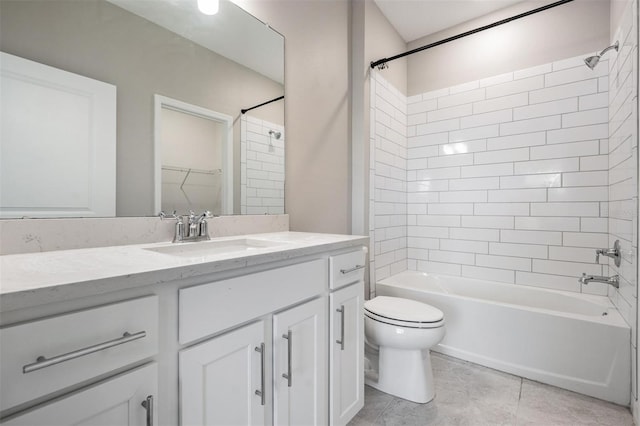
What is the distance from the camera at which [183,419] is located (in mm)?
731

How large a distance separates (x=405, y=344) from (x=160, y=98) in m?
1.69

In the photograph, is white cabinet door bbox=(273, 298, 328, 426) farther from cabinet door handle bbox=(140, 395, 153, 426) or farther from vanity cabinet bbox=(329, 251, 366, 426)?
cabinet door handle bbox=(140, 395, 153, 426)

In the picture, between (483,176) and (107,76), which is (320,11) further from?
(483,176)

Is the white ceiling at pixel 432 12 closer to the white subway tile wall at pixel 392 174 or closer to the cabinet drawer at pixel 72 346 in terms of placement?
the white subway tile wall at pixel 392 174

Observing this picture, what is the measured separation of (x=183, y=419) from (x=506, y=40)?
3130 millimetres

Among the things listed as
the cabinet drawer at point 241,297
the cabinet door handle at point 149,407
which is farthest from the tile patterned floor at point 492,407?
the cabinet door handle at point 149,407

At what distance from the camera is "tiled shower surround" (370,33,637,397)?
6.55ft

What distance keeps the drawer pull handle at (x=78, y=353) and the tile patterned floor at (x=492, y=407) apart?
1260mm

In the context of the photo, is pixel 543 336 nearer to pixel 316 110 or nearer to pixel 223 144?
pixel 316 110

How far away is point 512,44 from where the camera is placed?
7.83 feet

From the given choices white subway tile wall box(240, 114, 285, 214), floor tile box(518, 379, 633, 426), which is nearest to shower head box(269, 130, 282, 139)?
white subway tile wall box(240, 114, 285, 214)

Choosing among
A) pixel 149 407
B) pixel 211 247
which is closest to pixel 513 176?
pixel 211 247

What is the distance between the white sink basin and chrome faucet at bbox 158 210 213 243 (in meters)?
0.05

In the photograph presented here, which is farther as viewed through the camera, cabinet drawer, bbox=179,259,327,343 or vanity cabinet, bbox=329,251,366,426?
vanity cabinet, bbox=329,251,366,426
